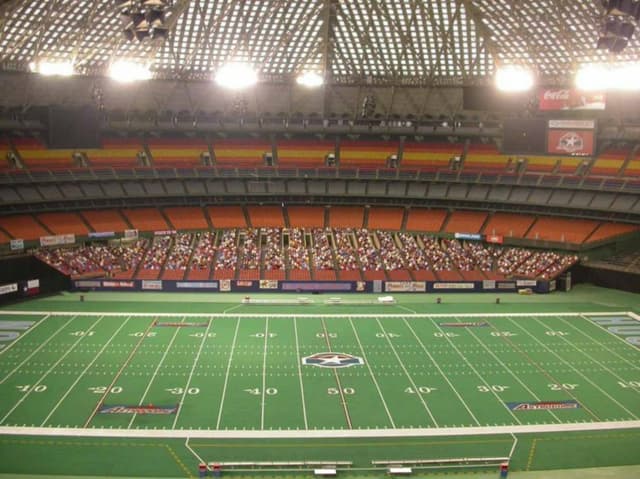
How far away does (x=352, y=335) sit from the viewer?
115 ft

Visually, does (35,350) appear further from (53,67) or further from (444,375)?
(53,67)

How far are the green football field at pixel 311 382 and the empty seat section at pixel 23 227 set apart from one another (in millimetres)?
8183

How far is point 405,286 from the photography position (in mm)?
46125

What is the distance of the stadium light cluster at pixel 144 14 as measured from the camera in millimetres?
20984

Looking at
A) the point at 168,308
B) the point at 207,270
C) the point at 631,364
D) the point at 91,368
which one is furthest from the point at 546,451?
the point at 207,270

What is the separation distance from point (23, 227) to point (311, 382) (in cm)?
3035

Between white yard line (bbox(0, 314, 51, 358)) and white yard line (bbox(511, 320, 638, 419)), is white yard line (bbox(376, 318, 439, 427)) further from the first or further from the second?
white yard line (bbox(0, 314, 51, 358))

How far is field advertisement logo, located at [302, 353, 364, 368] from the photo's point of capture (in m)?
30.3

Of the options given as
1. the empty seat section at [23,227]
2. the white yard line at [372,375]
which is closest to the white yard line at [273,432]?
the white yard line at [372,375]

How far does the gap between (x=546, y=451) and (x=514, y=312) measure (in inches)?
741

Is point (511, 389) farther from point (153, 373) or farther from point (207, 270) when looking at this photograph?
point (207, 270)

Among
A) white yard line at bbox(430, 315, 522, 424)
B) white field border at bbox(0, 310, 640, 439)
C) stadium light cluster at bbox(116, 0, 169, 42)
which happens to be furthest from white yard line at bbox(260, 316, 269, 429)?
stadium light cluster at bbox(116, 0, 169, 42)

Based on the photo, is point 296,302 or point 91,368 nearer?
point 91,368

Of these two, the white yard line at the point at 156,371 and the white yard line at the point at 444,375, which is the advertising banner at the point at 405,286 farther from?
the white yard line at the point at 156,371
